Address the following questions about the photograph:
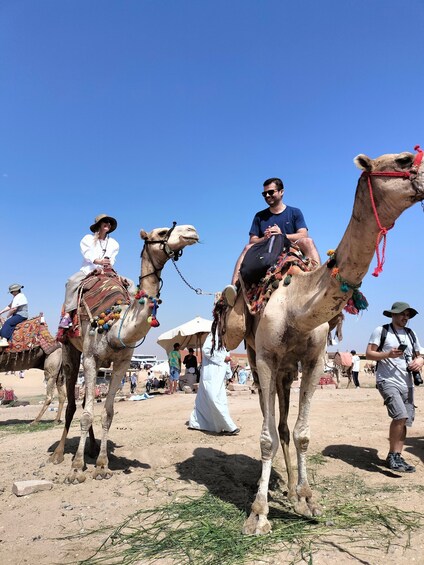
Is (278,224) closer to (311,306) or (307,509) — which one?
(311,306)

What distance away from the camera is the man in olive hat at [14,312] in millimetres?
11180

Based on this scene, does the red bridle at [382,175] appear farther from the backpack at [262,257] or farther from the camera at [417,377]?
the camera at [417,377]

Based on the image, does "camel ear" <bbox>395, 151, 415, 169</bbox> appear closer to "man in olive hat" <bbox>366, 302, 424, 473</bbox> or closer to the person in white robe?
"man in olive hat" <bbox>366, 302, 424, 473</bbox>

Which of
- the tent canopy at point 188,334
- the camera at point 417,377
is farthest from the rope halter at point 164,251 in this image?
the tent canopy at point 188,334

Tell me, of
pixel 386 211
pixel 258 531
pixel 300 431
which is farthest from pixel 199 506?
pixel 386 211

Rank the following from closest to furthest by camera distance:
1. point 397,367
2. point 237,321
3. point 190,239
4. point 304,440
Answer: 1. point 304,440
2. point 237,321
3. point 190,239
4. point 397,367

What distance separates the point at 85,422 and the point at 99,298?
5.92 feet

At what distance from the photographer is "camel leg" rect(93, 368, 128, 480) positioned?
563 centimetres

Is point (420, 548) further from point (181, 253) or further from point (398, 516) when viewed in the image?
point (181, 253)

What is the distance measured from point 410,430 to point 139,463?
5.15m

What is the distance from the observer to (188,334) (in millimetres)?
18797

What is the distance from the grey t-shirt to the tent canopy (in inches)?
493

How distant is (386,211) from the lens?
315cm

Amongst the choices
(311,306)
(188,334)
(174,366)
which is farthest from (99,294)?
(188,334)
